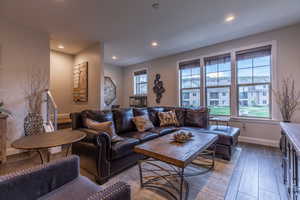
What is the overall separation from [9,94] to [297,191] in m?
4.97

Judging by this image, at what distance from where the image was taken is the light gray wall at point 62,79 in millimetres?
4918

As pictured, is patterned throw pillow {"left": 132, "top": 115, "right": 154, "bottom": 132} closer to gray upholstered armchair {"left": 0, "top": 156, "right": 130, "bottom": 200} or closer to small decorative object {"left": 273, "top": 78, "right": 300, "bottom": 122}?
gray upholstered armchair {"left": 0, "top": 156, "right": 130, "bottom": 200}

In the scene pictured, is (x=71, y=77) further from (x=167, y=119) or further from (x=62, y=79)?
(x=167, y=119)

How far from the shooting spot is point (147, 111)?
12.2ft

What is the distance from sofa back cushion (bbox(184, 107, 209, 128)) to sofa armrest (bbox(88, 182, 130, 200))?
10.0 feet

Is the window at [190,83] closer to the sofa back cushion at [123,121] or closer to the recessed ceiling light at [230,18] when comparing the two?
the recessed ceiling light at [230,18]

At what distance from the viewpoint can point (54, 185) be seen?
1.15m

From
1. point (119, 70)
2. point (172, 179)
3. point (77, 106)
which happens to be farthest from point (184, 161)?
point (119, 70)

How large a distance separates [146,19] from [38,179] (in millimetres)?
3132

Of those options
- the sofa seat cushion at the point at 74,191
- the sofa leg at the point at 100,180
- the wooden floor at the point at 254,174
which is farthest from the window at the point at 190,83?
the sofa seat cushion at the point at 74,191

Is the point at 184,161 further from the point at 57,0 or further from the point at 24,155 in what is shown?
the point at 24,155

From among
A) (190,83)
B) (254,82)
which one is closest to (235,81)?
(254,82)

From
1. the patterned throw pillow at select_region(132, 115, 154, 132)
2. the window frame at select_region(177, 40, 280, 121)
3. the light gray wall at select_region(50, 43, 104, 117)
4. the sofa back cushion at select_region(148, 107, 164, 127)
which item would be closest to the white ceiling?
the window frame at select_region(177, 40, 280, 121)

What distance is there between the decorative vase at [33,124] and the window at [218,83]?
15.5 ft
